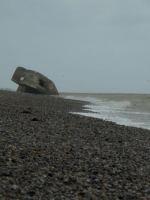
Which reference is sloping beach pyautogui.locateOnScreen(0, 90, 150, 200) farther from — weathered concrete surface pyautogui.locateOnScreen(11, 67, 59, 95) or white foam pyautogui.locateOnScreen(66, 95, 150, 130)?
weathered concrete surface pyautogui.locateOnScreen(11, 67, 59, 95)

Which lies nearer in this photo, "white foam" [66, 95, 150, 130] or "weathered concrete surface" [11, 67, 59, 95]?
"white foam" [66, 95, 150, 130]

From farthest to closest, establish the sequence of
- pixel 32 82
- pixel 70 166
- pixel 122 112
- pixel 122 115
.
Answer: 1. pixel 32 82
2. pixel 122 112
3. pixel 122 115
4. pixel 70 166

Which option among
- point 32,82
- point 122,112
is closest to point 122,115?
point 122,112

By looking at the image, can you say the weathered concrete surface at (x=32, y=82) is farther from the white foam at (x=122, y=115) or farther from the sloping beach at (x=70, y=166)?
the sloping beach at (x=70, y=166)

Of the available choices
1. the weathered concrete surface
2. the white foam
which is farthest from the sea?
the weathered concrete surface

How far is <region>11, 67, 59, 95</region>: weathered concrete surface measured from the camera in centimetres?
5300

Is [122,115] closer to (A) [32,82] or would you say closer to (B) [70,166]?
(B) [70,166]

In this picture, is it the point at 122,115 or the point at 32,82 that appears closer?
the point at 122,115

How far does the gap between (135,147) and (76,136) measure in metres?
1.92

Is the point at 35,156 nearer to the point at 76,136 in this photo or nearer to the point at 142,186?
the point at 142,186

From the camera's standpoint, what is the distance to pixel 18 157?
6398 mm

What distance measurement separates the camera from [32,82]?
5291cm

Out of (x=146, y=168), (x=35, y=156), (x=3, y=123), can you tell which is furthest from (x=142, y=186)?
(x=3, y=123)

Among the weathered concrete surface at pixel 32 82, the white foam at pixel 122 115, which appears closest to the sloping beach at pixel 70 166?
the white foam at pixel 122 115
